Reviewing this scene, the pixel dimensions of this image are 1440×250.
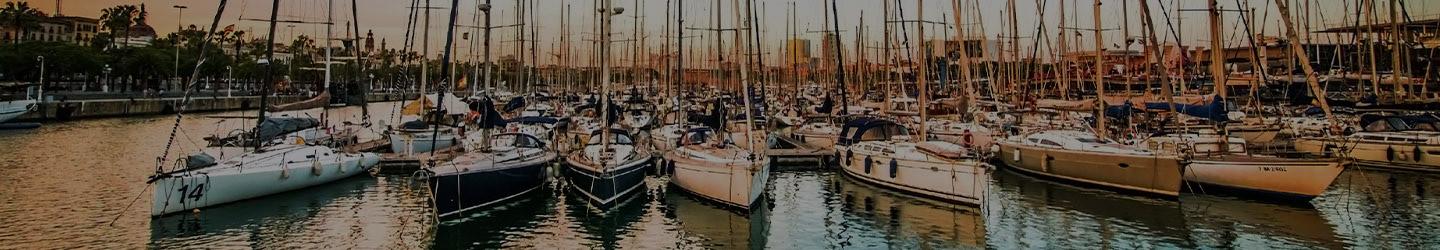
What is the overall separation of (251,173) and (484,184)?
6792mm

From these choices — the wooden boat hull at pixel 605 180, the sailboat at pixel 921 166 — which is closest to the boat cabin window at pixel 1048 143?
the sailboat at pixel 921 166

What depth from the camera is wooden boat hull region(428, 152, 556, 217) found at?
70.7 ft

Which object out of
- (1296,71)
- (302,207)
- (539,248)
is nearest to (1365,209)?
(539,248)

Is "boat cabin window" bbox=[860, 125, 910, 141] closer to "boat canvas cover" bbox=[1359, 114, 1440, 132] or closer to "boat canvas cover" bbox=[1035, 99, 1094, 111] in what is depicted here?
"boat canvas cover" bbox=[1035, 99, 1094, 111]

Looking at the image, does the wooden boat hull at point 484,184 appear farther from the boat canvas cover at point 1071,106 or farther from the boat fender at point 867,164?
the boat canvas cover at point 1071,106

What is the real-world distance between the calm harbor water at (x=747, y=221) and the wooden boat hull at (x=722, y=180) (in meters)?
0.39

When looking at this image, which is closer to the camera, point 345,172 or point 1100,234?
point 1100,234

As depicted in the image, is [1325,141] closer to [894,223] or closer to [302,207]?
[894,223]

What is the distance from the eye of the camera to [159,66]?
3492 inches

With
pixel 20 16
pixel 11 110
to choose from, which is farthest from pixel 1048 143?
pixel 20 16

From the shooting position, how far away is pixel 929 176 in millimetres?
25234

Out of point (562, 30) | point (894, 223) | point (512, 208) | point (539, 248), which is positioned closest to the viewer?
point (539, 248)

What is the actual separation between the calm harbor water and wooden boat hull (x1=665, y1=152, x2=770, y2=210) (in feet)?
1.29

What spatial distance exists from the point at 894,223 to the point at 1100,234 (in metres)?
4.89
